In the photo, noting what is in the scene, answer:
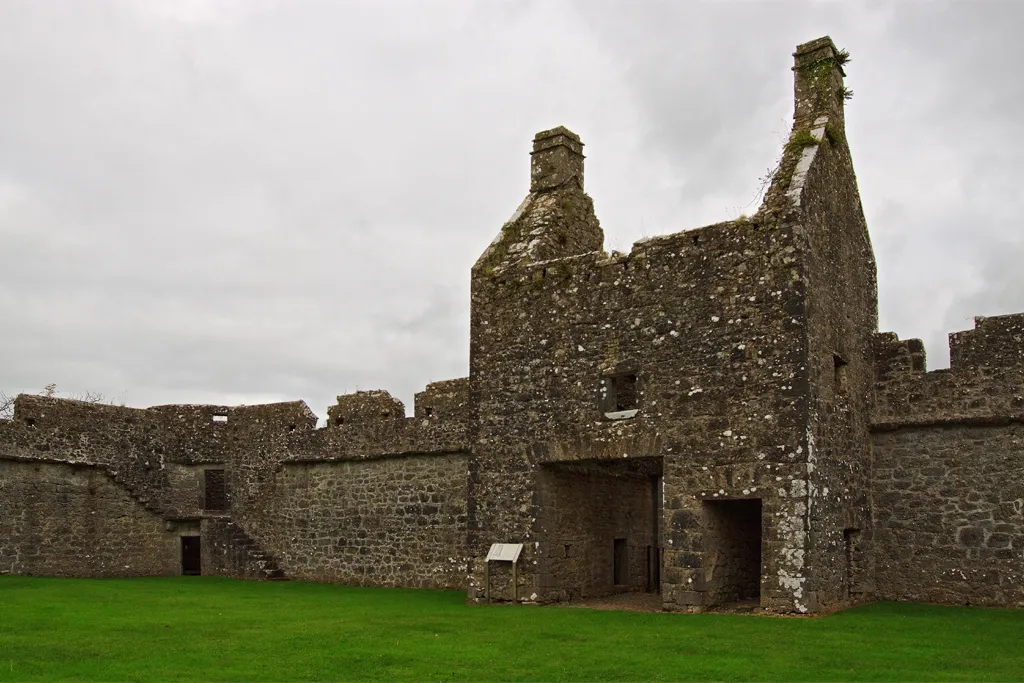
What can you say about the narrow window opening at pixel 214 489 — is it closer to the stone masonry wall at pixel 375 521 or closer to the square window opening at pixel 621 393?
the stone masonry wall at pixel 375 521

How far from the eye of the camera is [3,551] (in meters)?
20.5

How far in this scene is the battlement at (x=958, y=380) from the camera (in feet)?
47.9

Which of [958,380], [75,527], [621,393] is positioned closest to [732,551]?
[621,393]

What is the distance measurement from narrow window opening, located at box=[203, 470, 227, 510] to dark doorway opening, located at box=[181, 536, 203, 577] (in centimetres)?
87

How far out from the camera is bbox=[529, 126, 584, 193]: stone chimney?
18.6m

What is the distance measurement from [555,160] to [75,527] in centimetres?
1329

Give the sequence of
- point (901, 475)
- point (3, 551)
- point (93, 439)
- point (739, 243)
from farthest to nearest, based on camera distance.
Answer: point (93, 439) < point (3, 551) < point (901, 475) < point (739, 243)

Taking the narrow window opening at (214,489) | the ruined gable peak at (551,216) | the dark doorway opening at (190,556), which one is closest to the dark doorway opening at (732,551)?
the ruined gable peak at (551,216)

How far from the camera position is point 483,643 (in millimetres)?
11453

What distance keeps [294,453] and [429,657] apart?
12.9 metres

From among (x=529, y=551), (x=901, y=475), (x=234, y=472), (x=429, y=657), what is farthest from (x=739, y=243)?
(x=234, y=472)

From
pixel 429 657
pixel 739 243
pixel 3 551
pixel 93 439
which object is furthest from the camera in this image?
pixel 93 439

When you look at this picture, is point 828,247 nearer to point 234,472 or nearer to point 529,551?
point 529,551

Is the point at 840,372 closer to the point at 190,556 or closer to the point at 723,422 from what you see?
the point at 723,422
